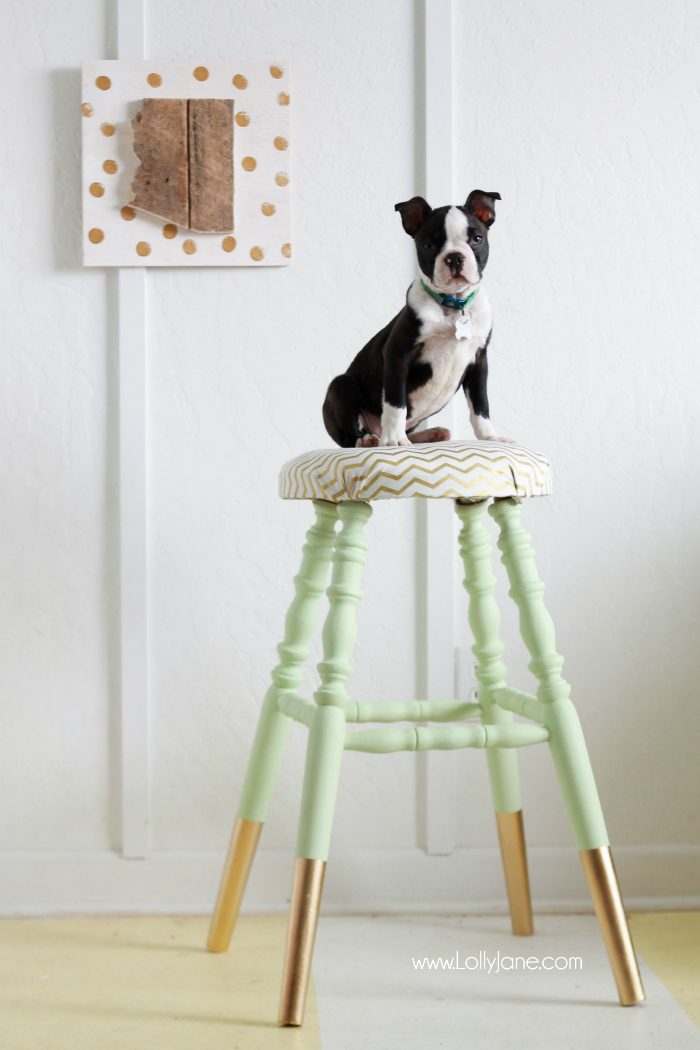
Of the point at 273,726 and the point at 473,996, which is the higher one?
the point at 273,726

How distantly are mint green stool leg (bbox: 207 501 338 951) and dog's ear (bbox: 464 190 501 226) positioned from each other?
344 mm

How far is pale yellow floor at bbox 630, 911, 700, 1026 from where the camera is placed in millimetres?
1156

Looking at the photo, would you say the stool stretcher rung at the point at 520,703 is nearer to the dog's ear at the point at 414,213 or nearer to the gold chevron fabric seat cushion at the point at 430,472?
the gold chevron fabric seat cushion at the point at 430,472

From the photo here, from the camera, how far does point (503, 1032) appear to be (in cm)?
107

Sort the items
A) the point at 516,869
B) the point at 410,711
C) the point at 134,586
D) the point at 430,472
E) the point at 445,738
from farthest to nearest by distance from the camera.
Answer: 1. the point at 134,586
2. the point at 516,869
3. the point at 410,711
4. the point at 445,738
5. the point at 430,472

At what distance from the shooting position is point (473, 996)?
115 centimetres

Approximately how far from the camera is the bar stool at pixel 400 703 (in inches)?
40.5

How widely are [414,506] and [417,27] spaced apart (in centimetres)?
64

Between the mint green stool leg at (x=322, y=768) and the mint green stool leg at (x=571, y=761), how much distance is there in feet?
0.55

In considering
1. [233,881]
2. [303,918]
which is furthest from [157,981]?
[303,918]

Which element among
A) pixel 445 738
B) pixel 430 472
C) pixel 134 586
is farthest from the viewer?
pixel 134 586

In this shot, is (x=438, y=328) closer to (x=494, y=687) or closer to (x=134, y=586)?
(x=494, y=687)

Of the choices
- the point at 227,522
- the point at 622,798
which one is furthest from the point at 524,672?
the point at 227,522

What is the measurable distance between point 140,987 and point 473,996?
0.36 meters
